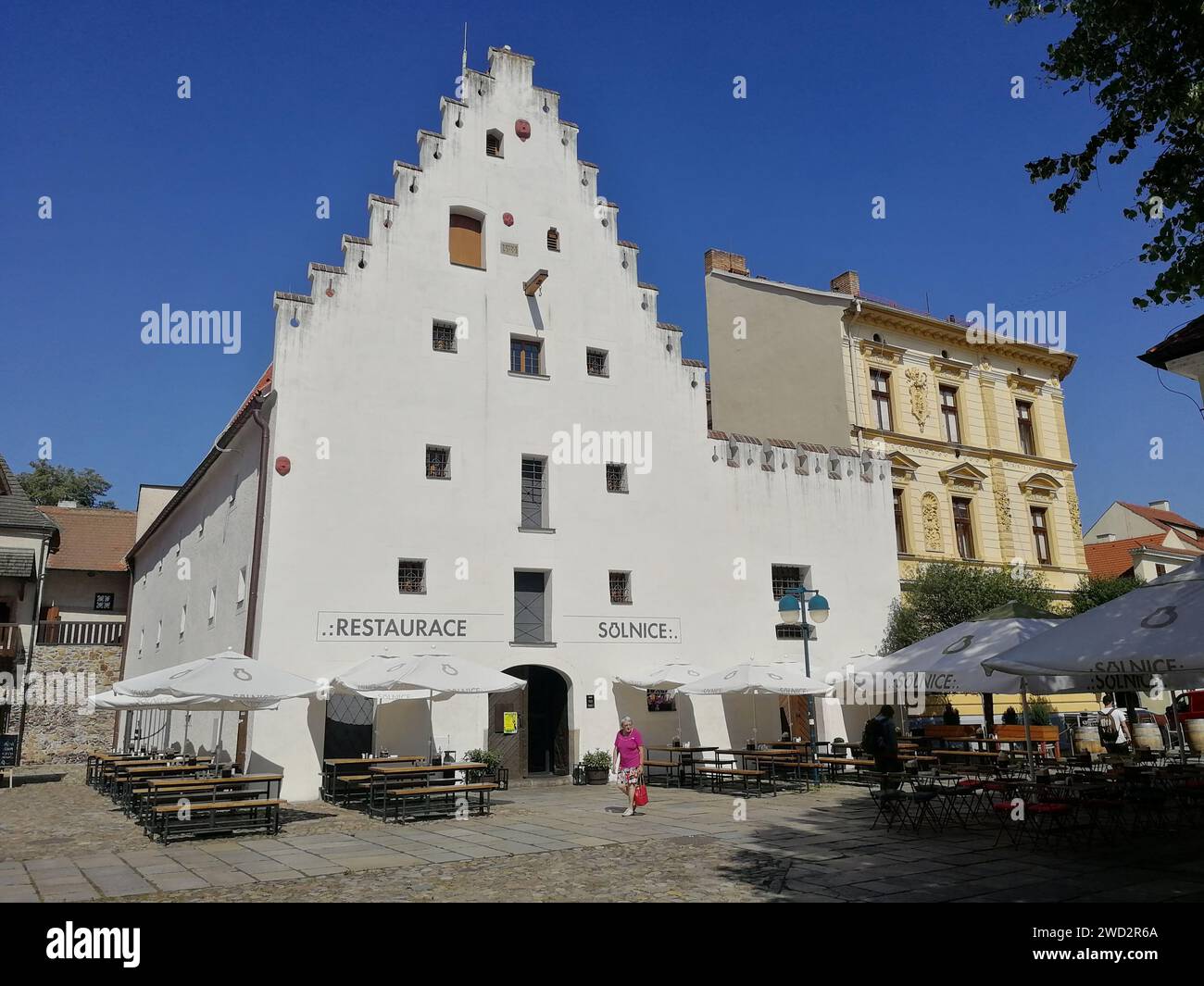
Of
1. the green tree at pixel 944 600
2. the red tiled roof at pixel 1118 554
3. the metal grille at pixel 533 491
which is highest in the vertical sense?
the red tiled roof at pixel 1118 554

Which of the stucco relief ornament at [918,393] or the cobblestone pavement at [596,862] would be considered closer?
the cobblestone pavement at [596,862]

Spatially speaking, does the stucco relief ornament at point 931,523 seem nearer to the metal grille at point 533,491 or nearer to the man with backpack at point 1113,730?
the man with backpack at point 1113,730

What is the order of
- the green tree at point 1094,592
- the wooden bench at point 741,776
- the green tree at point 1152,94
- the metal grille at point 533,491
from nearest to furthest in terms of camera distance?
the green tree at point 1152,94, the wooden bench at point 741,776, the metal grille at point 533,491, the green tree at point 1094,592

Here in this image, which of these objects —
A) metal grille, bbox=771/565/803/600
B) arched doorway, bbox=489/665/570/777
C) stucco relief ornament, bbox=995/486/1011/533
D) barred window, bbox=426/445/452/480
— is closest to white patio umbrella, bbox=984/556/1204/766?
arched doorway, bbox=489/665/570/777

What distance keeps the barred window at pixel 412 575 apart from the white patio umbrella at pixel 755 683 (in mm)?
6660

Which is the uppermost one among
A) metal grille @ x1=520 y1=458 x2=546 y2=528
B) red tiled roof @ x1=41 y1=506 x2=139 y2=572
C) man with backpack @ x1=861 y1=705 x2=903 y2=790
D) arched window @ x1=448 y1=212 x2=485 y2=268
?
arched window @ x1=448 y1=212 x2=485 y2=268

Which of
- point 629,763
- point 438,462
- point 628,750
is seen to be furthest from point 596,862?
point 438,462

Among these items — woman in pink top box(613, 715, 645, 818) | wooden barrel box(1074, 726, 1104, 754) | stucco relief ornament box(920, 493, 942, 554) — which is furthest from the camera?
stucco relief ornament box(920, 493, 942, 554)

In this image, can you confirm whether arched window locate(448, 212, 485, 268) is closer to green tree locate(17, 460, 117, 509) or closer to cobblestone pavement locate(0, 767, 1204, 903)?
cobblestone pavement locate(0, 767, 1204, 903)

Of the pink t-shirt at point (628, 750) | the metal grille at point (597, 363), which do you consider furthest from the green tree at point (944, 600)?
the pink t-shirt at point (628, 750)

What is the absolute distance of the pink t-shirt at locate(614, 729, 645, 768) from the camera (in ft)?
54.0

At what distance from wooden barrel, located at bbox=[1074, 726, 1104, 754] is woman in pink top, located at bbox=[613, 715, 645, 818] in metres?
11.8

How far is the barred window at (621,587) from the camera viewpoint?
24031 mm
